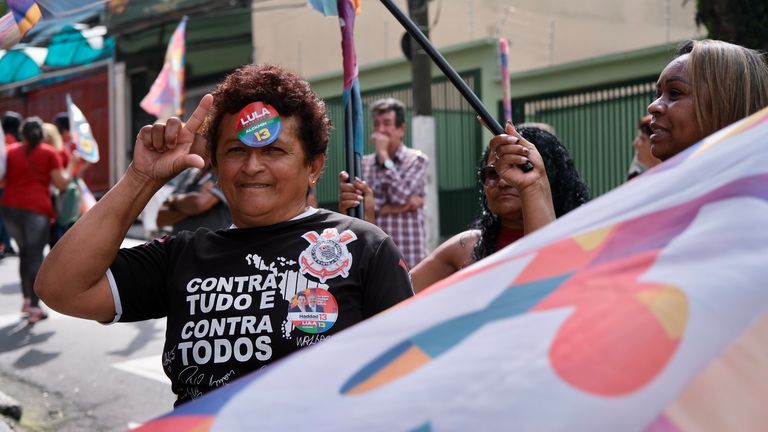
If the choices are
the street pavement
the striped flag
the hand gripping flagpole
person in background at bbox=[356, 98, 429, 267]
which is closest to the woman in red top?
the street pavement

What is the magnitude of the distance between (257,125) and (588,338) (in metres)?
1.27

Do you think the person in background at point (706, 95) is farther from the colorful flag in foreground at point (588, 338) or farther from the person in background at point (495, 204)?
the colorful flag in foreground at point (588, 338)

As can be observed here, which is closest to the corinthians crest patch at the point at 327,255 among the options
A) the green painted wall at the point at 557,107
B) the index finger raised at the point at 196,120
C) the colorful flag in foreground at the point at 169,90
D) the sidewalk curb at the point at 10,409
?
the index finger raised at the point at 196,120

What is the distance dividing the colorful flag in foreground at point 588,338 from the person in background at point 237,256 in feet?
2.15

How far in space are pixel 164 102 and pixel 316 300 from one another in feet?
23.3

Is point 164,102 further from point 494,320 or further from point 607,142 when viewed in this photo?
point 494,320

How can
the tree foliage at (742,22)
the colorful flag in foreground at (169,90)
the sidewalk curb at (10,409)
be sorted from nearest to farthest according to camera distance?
the sidewalk curb at (10,409), the tree foliage at (742,22), the colorful flag in foreground at (169,90)

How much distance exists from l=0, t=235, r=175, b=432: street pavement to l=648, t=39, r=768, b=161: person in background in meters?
3.66

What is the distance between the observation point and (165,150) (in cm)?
233

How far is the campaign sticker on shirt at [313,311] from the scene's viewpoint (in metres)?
2.18

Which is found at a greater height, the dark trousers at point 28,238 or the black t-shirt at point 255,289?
the black t-shirt at point 255,289

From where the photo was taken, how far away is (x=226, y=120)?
7.94 feet

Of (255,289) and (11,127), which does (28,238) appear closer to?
(11,127)

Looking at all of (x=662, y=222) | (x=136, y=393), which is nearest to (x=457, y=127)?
(x=136, y=393)
